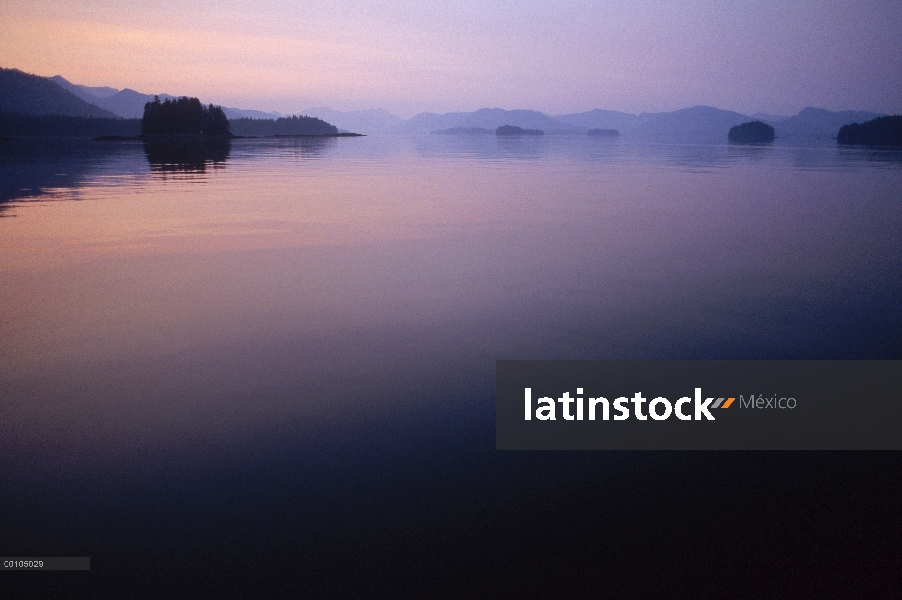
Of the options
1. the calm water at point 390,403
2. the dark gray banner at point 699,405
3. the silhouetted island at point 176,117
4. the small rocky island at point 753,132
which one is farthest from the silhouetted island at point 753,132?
the dark gray banner at point 699,405

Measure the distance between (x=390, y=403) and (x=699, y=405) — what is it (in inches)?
146

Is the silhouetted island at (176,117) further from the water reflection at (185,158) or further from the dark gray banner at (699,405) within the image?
the dark gray banner at (699,405)

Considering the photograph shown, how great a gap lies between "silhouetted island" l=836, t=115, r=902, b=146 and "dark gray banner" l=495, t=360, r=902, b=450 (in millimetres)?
148485

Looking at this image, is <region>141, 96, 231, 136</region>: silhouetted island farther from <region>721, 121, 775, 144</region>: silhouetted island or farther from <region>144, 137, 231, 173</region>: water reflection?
<region>721, 121, 775, 144</region>: silhouetted island

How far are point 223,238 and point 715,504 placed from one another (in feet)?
48.8

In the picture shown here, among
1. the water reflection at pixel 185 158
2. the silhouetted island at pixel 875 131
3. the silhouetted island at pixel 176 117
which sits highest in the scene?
the silhouetted island at pixel 176 117

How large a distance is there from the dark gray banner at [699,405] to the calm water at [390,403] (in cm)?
30

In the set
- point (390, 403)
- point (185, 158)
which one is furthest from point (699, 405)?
point (185, 158)

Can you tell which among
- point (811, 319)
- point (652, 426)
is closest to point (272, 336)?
point (652, 426)

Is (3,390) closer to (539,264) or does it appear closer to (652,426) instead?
(652,426)

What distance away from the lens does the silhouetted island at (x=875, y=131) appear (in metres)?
131

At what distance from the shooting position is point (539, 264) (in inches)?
555

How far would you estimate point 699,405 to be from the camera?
7133mm

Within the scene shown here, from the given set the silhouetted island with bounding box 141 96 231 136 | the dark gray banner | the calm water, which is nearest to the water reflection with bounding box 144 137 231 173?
the calm water
